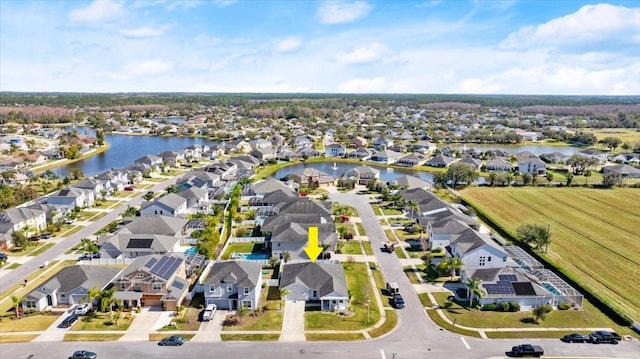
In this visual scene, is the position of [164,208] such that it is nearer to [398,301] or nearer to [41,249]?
[41,249]

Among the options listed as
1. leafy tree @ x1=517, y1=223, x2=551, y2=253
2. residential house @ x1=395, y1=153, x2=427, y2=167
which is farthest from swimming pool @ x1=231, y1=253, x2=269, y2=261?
residential house @ x1=395, y1=153, x2=427, y2=167

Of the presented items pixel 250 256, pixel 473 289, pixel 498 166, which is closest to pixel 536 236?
pixel 473 289

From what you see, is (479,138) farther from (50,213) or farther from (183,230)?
(50,213)

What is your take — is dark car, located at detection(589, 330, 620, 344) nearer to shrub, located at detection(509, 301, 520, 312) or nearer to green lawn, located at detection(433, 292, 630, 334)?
green lawn, located at detection(433, 292, 630, 334)

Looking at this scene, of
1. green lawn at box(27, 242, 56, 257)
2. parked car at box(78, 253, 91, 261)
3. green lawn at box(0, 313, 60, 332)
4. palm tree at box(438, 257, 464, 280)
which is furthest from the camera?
green lawn at box(27, 242, 56, 257)

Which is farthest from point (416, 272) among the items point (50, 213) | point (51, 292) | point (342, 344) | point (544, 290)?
point (50, 213)
